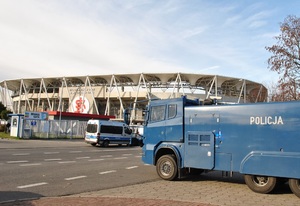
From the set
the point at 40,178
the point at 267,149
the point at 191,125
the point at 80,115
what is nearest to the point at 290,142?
the point at 267,149

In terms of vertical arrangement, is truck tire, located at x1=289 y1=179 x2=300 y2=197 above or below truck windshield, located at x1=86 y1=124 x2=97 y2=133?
below

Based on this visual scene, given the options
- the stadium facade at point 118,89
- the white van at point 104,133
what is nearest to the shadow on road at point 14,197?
the white van at point 104,133

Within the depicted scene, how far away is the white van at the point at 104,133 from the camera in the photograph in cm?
3047

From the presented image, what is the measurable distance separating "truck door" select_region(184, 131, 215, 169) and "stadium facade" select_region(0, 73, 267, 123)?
207 ft

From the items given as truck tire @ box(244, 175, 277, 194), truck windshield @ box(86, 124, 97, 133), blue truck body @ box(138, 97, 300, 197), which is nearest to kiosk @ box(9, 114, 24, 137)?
truck windshield @ box(86, 124, 97, 133)

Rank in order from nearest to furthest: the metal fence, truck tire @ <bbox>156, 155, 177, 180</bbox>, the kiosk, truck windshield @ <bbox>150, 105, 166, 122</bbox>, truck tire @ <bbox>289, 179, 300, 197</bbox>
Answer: truck tire @ <bbox>289, 179, 300, 197</bbox>
truck tire @ <bbox>156, 155, 177, 180</bbox>
truck windshield @ <bbox>150, 105, 166, 122</bbox>
the kiosk
the metal fence

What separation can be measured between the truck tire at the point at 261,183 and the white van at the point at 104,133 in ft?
71.2

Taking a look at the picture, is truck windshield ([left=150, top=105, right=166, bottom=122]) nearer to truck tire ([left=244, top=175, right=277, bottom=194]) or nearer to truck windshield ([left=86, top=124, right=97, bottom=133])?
truck tire ([left=244, top=175, right=277, bottom=194])

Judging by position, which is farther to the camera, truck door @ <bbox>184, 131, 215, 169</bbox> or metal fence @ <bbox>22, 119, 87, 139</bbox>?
metal fence @ <bbox>22, 119, 87, 139</bbox>

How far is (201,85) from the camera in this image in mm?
84875

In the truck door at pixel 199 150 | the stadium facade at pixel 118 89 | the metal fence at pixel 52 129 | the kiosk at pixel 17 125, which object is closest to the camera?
the truck door at pixel 199 150

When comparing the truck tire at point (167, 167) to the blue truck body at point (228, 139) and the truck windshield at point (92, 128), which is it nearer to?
the blue truck body at point (228, 139)

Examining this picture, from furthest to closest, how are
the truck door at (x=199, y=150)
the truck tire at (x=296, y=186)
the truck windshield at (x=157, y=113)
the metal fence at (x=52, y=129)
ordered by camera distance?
the metal fence at (x=52, y=129)
the truck windshield at (x=157, y=113)
the truck door at (x=199, y=150)
the truck tire at (x=296, y=186)

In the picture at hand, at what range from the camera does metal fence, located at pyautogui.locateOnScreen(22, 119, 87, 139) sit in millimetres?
36781
